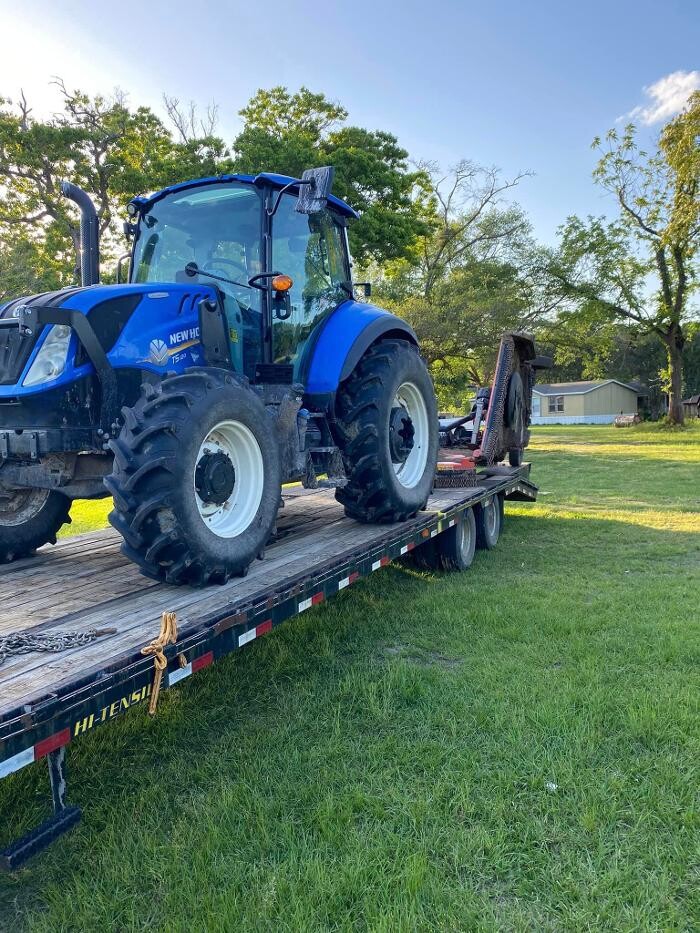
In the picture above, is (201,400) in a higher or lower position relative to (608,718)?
higher

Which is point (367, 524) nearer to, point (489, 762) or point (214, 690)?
point (214, 690)

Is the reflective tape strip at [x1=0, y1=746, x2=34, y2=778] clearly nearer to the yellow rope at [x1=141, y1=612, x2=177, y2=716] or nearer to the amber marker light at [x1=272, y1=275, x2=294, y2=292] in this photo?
the yellow rope at [x1=141, y1=612, x2=177, y2=716]

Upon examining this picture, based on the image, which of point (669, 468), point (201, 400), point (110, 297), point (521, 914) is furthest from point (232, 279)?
point (669, 468)

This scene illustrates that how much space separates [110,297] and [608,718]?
134 inches

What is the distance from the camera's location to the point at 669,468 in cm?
1598

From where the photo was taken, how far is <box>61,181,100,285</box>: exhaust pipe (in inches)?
165

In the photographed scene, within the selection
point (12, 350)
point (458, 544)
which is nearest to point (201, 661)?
point (12, 350)

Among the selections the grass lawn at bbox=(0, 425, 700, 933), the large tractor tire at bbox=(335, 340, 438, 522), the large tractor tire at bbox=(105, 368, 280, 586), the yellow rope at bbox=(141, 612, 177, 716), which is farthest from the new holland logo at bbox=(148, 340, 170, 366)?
the grass lawn at bbox=(0, 425, 700, 933)

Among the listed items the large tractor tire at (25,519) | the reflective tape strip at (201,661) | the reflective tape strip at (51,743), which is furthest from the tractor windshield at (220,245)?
the reflective tape strip at (51,743)

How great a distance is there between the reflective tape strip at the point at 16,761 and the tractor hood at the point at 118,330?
2025 millimetres

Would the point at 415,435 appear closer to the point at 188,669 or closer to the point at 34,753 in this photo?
the point at 188,669

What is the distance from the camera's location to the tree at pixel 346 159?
1641 centimetres

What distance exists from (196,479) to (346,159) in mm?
16372

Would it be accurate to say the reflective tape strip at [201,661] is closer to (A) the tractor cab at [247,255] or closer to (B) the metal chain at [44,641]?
(B) the metal chain at [44,641]
